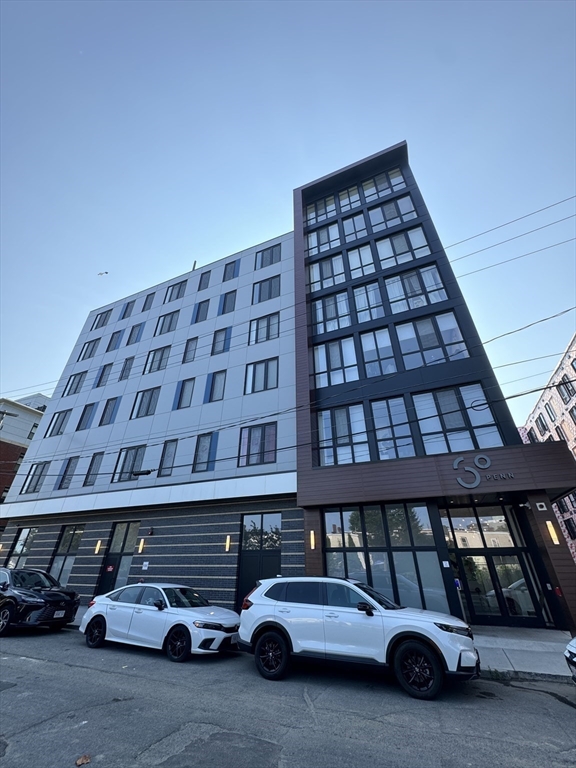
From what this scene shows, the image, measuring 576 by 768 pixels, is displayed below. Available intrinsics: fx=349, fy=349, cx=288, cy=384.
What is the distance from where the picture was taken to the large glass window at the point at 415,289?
1595cm

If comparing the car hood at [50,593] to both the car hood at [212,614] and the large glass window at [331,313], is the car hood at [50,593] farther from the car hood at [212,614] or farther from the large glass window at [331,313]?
the large glass window at [331,313]

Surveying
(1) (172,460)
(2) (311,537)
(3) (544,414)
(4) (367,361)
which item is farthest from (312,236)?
(3) (544,414)

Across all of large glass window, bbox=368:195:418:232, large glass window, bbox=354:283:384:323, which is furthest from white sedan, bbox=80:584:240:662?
large glass window, bbox=368:195:418:232

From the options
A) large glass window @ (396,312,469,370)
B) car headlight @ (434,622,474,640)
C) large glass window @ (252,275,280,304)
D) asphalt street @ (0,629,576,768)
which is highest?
large glass window @ (252,275,280,304)

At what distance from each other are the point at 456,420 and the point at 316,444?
5539 mm

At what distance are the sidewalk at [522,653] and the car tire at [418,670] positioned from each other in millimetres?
2389

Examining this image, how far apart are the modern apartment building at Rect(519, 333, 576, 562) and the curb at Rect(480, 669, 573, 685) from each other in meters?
30.2

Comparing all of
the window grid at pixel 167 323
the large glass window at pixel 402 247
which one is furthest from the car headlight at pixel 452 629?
the window grid at pixel 167 323

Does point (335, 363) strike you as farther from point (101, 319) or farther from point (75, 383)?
point (101, 319)

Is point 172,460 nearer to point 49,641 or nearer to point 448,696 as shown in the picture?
point 49,641

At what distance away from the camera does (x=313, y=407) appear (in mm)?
15539

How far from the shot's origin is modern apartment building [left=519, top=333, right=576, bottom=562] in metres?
33.0

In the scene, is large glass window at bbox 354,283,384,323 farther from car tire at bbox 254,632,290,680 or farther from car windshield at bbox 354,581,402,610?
car tire at bbox 254,632,290,680

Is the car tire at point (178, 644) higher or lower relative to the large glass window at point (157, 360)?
lower
